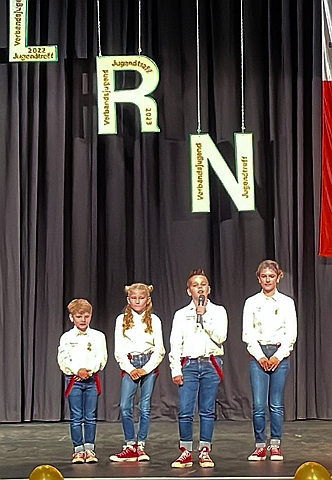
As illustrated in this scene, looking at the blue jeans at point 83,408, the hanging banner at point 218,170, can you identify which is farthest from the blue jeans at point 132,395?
the hanging banner at point 218,170

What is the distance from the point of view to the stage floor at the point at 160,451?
4422mm

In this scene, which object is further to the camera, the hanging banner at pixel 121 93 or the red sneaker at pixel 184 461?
the hanging banner at pixel 121 93

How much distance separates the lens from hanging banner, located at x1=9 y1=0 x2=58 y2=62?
5332 millimetres

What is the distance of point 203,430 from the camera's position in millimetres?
4660

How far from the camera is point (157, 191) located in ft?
21.4

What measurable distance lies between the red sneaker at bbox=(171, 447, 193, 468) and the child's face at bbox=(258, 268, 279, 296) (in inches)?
37.3

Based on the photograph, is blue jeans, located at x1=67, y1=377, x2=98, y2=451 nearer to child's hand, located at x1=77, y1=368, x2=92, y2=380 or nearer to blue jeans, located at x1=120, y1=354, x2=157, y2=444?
child's hand, located at x1=77, y1=368, x2=92, y2=380

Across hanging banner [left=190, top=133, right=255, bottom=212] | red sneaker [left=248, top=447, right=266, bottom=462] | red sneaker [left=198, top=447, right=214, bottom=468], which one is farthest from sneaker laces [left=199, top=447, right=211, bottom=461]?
hanging banner [left=190, top=133, right=255, bottom=212]

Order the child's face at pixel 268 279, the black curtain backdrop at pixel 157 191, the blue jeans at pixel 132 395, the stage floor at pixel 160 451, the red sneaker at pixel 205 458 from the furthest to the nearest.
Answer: the black curtain backdrop at pixel 157 191
the child's face at pixel 268 279
the blue jeans at pixel 132 395
the red sneaker at pixel 205 458
the stage floor at pixel 160 451

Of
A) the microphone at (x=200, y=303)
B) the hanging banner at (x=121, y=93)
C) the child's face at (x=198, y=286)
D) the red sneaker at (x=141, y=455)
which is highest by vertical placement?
the hanging banner at (x=121, y=93)

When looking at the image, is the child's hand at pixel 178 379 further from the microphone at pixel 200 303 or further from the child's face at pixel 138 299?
the child's face at pixel 138 299

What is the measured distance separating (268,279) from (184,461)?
106 centimetres

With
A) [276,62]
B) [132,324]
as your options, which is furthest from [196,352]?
[276,62]

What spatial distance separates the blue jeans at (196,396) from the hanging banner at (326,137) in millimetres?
1745
